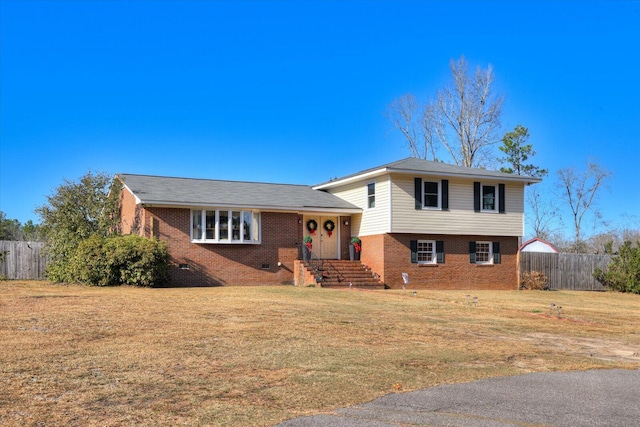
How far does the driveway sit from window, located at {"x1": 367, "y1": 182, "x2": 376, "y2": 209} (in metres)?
19.2

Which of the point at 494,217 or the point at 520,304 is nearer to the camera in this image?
the point at 520,304

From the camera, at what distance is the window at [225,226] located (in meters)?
24.5

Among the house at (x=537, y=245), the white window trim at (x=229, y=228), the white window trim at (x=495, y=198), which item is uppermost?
the white window trim at (x=495, y=198)

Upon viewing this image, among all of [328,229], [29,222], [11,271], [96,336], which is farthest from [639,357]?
[29,222]

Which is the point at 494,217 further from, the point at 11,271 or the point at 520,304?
the point at 11,271

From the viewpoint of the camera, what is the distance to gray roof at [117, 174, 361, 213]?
24297 mm

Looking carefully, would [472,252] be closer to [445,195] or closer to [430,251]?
[430,251]

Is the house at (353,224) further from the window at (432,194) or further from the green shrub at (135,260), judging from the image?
the green shrub at (135,260)

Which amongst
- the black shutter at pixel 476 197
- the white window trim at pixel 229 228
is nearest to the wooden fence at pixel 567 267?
the black shutter at pixel 476 197

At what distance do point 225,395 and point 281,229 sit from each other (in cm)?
1962

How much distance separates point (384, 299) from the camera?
62.2 feet

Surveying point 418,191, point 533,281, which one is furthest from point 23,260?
point 533,281

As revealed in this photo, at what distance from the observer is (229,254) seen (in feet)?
82.3

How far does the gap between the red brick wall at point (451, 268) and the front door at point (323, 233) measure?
8.39 ft
